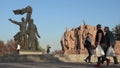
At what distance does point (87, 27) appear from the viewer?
7619 cm

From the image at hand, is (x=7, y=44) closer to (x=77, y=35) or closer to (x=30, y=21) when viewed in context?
(x=77, y=35)

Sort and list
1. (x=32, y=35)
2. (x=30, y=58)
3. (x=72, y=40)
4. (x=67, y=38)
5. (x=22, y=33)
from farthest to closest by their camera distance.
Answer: (x=67, y=38)
(x=72, y=40)
(x=22, y=33)
(x=32, y=35)
(x=30, y=58)

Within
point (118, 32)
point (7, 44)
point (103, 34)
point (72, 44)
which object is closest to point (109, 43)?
point (103, 34)

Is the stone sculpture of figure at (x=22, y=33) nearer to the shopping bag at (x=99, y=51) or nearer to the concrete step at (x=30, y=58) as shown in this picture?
the concrete step at (x=30, y=58)

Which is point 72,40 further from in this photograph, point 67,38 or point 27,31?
point 27,31

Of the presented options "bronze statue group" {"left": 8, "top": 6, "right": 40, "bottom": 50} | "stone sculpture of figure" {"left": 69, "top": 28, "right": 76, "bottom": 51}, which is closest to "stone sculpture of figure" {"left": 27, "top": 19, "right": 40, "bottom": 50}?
"bronze statue group" {"left": 8, "top": 6, "right": 40, "bottom": 50}

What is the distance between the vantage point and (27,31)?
104 ft

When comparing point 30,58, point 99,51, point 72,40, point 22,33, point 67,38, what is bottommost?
point 99,51

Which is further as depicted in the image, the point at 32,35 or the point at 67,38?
the point at 67,38

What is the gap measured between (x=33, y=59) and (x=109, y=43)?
514 inches

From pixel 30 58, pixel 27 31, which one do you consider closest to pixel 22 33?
pixel 27 31

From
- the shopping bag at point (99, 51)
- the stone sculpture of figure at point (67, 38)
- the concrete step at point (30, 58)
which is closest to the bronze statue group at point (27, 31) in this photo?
the concrete step at point (30, 58)

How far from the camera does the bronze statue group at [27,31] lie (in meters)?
31.3

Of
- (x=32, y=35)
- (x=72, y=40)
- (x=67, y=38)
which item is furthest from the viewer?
(x=67, y=38)
